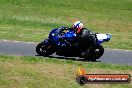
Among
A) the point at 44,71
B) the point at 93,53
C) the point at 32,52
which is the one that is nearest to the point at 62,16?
the point at 32,52

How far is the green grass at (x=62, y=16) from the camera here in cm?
2728

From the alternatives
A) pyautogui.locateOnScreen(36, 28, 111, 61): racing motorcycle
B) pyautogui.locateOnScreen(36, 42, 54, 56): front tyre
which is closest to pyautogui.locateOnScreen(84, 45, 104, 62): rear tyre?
pyautogui.locateOnScreen(36, 28, 111, 61): racing motorcycle

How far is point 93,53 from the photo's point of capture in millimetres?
18688

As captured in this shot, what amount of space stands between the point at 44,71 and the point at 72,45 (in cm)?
367

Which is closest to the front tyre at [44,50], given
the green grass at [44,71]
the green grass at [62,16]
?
the green grass at [44,71]

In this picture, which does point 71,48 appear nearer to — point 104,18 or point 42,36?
point 42,36

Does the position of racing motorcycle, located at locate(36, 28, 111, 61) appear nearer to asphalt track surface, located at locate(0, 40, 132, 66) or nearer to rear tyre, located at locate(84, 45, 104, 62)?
rear tyre, located at locate(84, 45, 104, 62)

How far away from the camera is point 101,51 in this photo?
61.6 ft

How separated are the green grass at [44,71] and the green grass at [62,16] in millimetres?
7428

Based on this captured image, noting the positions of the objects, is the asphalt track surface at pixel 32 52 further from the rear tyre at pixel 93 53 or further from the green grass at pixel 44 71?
the green grass at pixel 44 71

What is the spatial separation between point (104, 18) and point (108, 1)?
572cm

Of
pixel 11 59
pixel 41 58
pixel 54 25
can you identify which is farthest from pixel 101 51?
pixel 54 25

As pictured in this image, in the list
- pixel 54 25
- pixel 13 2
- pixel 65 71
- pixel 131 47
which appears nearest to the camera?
pixel 65 71

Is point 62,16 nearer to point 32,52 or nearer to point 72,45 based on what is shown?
point 32,52
